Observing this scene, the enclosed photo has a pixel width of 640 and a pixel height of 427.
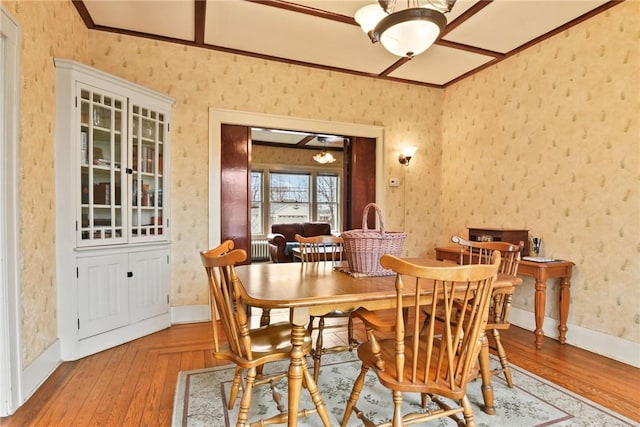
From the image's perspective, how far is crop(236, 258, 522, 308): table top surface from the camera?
1446mm

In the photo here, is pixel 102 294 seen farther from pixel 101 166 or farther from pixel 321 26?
pixel 321 26

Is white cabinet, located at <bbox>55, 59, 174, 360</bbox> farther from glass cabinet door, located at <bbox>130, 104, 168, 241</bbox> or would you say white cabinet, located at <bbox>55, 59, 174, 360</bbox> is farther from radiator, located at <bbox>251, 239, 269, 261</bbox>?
radiator, located at <bbox>251, 239, 269, 261</bbox>

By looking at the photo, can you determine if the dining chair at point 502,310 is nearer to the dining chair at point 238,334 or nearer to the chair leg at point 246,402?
the dining chair at point 238,334

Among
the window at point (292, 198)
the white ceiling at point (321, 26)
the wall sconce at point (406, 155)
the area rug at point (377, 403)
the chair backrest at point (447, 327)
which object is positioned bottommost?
the area rug at point (377, 403)

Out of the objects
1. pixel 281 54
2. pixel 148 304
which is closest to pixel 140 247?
pixel 148 304

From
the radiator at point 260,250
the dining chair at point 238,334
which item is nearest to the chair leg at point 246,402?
the dining chair at point 238,334

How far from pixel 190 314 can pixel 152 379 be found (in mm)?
1253

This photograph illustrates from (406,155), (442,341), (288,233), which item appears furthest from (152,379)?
(288,233)

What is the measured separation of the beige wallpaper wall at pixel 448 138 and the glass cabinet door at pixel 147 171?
0.22 meters

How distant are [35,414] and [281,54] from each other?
3540 mm

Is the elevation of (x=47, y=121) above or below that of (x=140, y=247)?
above

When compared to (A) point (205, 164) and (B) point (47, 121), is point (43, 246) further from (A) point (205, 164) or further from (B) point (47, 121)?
(A) point (205, 164)

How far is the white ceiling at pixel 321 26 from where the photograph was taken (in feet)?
9.01

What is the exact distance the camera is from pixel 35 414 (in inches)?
73.2
